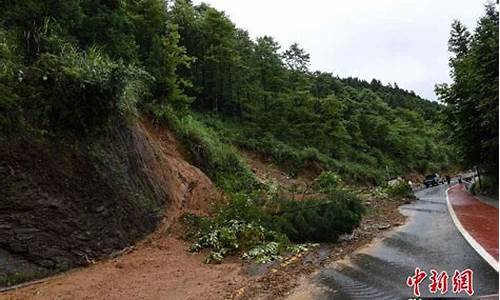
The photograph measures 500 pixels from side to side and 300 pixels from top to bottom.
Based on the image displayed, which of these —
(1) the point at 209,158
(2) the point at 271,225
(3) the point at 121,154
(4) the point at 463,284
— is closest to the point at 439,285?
(4) the point at 463,284

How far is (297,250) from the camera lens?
12.7 m

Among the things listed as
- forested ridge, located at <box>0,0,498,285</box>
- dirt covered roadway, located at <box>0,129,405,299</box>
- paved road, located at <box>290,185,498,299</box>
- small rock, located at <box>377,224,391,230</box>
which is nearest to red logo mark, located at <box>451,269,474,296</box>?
paved road, located at <box>290,185,498,299</box>

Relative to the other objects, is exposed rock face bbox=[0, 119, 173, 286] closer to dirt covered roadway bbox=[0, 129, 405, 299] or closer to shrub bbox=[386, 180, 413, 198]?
dirt covered roadway bbox=[0, 129, 405, 299]

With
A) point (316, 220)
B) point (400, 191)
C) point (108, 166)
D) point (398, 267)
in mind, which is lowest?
point (400, 191)

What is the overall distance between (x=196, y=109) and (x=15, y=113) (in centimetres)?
2761

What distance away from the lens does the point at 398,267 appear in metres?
10.1

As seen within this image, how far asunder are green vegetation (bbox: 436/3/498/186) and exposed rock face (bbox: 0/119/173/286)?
11390mm

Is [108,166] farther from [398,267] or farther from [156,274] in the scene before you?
[398,267]

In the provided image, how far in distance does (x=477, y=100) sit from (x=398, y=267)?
10628 mm

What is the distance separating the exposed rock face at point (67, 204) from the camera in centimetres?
955

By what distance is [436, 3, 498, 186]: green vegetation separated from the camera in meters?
15.2

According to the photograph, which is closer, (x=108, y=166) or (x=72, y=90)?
(x=72, y=90)

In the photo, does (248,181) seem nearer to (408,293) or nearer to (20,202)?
(20,202)

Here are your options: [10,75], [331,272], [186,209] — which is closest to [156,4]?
[186,209]
